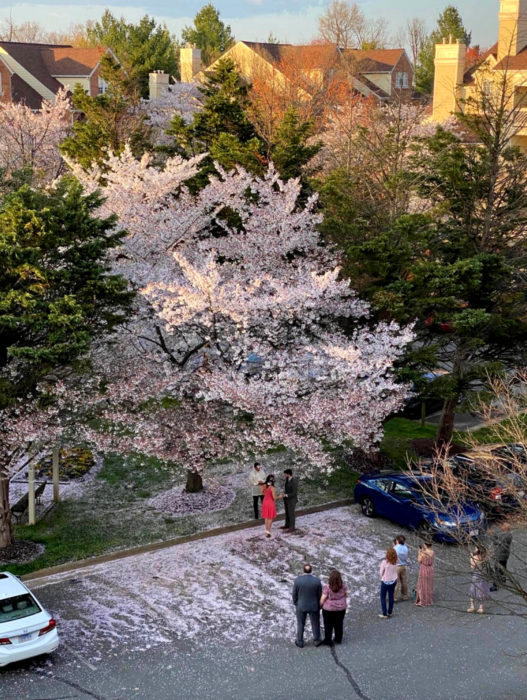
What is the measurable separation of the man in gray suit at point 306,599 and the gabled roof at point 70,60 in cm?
5819

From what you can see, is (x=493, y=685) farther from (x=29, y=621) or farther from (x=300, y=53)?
(x=300, y=53)

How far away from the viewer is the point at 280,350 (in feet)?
62.7

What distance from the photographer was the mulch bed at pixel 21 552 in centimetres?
1691

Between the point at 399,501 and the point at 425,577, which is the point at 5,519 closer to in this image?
the point at 399,501

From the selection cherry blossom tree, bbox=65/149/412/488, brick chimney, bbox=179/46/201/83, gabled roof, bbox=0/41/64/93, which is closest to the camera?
cherry blossom tree, bbox=65/149/412/488

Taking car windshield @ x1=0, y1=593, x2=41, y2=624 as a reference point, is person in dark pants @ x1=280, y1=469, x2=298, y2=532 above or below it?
above

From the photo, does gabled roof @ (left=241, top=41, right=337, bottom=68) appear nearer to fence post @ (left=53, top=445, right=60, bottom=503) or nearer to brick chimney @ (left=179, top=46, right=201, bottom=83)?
brick chimney @ (left=179, top=46, right=201, bottom=83)

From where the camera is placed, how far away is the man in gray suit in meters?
13.3

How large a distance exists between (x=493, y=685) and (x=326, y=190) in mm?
14363

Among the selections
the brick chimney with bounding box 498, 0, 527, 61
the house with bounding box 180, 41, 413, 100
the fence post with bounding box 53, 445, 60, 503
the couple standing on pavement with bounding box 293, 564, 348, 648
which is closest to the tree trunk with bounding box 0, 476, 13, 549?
the fence post with bounding box 53, 445, 60, 503

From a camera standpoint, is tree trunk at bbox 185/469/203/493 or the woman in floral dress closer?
the woman in floral dress

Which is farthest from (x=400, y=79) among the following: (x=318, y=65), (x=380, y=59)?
(x=318, y=65)

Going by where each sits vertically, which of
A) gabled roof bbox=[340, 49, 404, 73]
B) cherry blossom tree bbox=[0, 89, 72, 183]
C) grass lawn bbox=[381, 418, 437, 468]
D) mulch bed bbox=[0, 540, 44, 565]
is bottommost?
mulch bed bbox=[0, 540, 44, 565]

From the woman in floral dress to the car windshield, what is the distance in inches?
269
